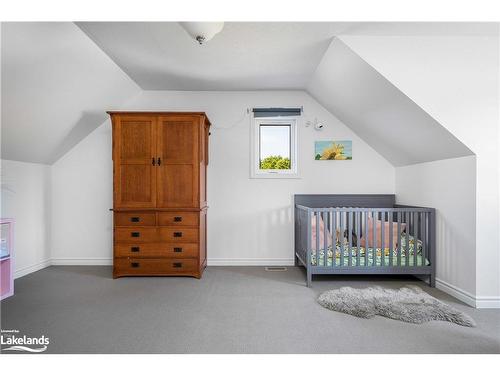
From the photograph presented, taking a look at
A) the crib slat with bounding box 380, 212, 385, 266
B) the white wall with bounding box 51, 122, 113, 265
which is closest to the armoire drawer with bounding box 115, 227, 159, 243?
the white wall with bounding box 51, 122, 113, 265

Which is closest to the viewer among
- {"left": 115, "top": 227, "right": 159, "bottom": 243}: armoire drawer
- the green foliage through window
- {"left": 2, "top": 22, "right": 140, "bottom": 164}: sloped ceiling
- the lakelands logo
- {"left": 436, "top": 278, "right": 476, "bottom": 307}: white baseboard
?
the lakelands logo

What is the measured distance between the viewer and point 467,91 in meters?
2.58

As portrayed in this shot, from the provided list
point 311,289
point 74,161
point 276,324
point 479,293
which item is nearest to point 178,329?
point 276,324

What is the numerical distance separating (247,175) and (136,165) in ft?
4.53

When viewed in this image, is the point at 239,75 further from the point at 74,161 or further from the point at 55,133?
the point at 74,161

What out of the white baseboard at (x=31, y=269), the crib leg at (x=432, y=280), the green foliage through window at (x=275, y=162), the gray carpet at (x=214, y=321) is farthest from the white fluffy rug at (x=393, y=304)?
the white baseboard at (x=31, y=269)

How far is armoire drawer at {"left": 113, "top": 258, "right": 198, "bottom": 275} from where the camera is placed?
3.44m

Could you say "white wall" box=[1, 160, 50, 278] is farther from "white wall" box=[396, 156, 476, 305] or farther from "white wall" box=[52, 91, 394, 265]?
"white wall" box=[396, 156, 476, 305]

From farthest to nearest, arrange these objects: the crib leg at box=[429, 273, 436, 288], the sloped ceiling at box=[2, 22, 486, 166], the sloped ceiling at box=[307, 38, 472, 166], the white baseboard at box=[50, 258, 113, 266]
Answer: the white baseboard at box=[50, 258, 113, 266]
the crib leg at box=[429, 273, 436, 288]
the sloped ceiling at box=[307, 38, 472, 166]
the sloped ceiling at box=[2, 22, 486, 166]

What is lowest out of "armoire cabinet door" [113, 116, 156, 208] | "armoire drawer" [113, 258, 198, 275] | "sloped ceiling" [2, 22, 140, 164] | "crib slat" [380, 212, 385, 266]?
"armoire drawer" [113, 258, 198, 275]

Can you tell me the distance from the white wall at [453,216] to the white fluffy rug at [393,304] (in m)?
0.29

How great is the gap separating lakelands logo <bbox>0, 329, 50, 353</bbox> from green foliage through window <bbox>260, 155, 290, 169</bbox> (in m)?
2.93

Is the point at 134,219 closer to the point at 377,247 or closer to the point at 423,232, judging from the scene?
the point at 377,247
